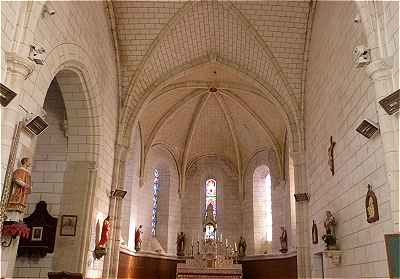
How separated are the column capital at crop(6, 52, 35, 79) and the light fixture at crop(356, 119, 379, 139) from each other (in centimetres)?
570

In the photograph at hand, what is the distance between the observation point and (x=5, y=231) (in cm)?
647

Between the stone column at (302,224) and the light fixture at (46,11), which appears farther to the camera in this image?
the stone column at (302,224)

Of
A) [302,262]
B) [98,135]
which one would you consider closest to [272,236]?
[302,262]

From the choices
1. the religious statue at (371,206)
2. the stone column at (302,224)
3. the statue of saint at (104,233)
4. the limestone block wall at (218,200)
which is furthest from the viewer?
the limestone block wall at (218,200)

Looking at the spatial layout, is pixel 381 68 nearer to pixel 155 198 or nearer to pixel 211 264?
pixel 211 264

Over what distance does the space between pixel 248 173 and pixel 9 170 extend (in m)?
15.3

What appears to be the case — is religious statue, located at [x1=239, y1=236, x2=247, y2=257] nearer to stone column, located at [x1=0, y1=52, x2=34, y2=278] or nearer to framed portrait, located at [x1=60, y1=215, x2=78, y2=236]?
framed portrait, located at [x1=60, y1=215, x2=78, y2=236]

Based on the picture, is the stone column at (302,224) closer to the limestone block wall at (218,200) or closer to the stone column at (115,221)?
the stone column at (115,221)

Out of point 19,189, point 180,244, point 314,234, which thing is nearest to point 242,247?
point 180,244

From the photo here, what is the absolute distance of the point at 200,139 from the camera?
2078 cm

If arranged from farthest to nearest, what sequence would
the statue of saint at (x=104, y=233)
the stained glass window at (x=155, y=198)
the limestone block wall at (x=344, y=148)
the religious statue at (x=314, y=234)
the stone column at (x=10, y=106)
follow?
the stained glass window at (x=155, y=198) → the religious statue at (x=314, y=234) → the statue of saint at (x=104, y=233) → the limestone block wall at (x=344, y=148) → the stone column at (x=10, y=106)

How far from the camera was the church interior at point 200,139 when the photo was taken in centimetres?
681

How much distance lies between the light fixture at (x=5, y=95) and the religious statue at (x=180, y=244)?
46.2ft

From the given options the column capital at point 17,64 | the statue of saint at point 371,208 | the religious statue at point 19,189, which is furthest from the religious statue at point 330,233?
the column capital at point 17,64
